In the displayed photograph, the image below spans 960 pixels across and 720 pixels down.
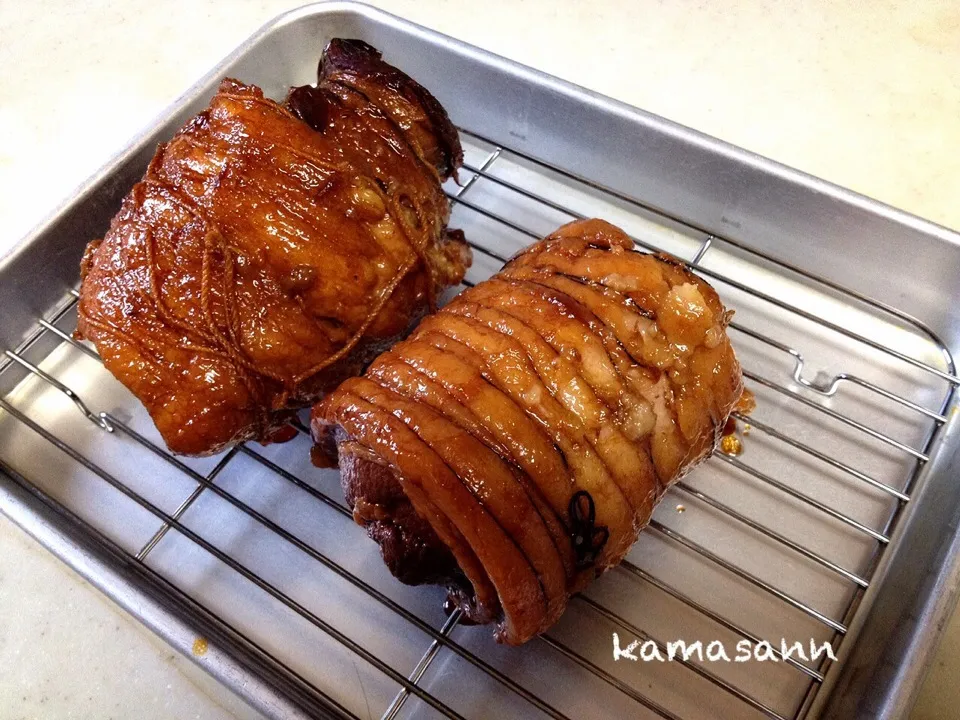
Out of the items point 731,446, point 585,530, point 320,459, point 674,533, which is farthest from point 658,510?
point 320,459

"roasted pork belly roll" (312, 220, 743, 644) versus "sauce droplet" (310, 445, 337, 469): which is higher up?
"roasted pork belly roll" (312, 220, 743, 644)

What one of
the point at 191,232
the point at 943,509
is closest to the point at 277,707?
the point at 191,232

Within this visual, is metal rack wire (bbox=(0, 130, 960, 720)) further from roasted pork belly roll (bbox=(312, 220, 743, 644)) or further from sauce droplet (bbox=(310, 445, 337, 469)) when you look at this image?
roasted pork belly roll (bbox=(312, 220, 743, 644))

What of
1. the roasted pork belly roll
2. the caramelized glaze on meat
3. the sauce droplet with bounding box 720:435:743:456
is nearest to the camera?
the roasted pork belly roll

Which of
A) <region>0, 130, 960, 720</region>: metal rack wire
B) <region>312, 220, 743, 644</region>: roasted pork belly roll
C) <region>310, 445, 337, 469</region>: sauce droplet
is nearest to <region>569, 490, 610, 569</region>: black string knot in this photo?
<region>312, 220, 743, 644</region>: roasted pork belly roll

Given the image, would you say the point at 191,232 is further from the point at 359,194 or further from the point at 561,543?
the point at 561,543

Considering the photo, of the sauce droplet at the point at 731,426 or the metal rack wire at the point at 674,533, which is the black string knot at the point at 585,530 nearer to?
the metal rack wire at the point at 674,533

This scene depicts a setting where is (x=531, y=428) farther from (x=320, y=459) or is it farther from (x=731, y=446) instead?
(x=731, y=446)
